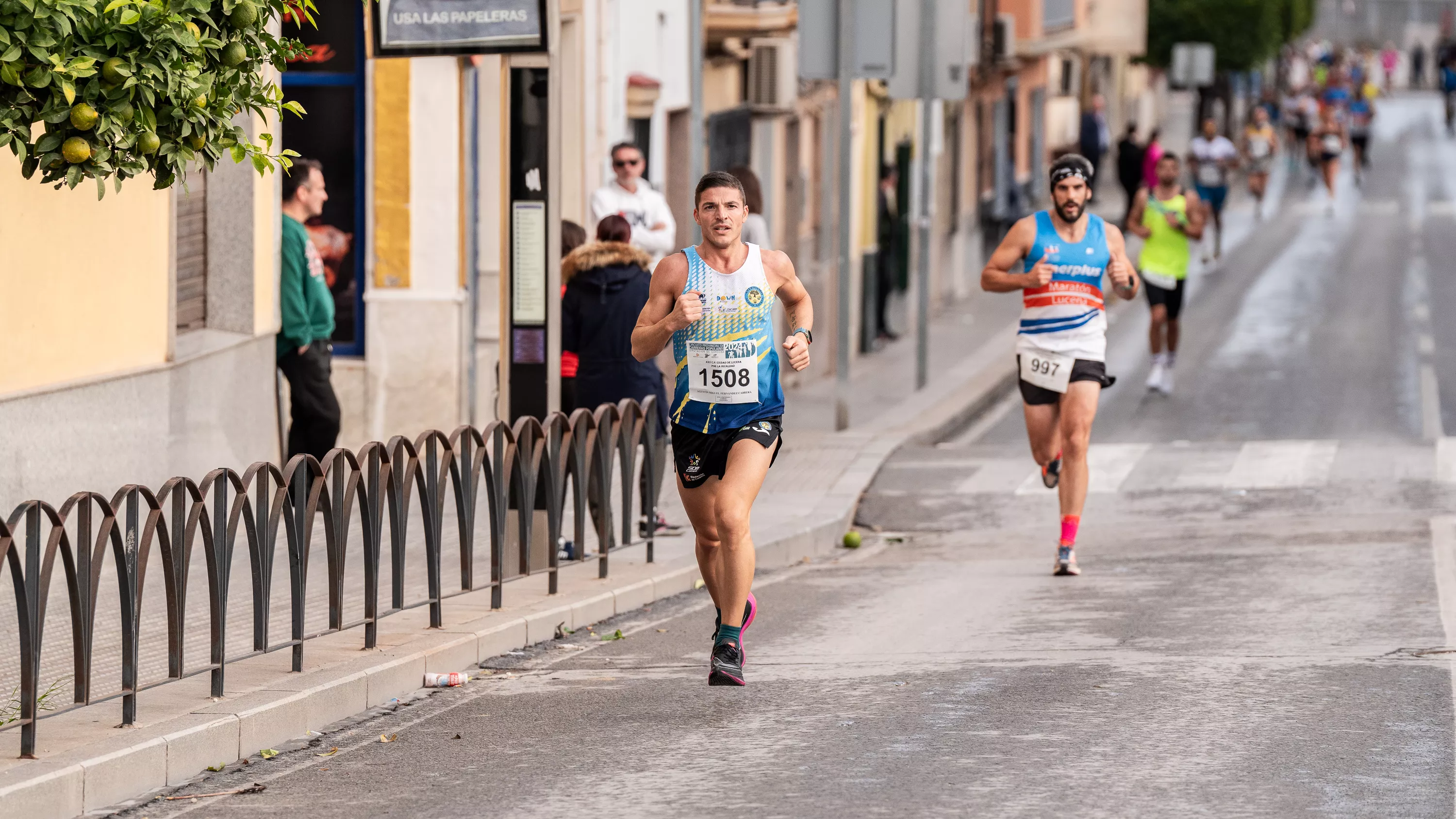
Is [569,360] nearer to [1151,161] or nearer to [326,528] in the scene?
[326,528]

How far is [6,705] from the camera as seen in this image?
7324 millimetres

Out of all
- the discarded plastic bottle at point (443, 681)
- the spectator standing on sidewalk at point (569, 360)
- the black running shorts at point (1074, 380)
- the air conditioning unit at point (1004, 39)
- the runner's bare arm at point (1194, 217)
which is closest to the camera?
the discarded plastic bottle at point (443, 681)

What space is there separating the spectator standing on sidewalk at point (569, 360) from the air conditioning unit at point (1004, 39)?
23027mm

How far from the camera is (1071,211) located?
11.3 meters

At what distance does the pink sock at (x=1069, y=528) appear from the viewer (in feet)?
36.6

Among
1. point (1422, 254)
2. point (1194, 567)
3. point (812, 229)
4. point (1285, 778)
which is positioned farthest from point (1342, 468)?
point (1422, 254)

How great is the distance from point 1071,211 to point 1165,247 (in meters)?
9.25

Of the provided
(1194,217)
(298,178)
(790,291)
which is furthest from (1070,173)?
(1194,217)

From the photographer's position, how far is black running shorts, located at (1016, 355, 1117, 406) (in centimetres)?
1141

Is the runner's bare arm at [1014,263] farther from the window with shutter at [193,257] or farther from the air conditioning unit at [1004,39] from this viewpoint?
the air conditioning unit at [1004,39]

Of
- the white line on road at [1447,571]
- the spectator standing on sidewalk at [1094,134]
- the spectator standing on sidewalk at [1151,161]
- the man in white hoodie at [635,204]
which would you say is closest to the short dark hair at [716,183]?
the white line on road at [1447,571]

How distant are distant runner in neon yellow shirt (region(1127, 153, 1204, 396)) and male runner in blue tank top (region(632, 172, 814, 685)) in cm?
1229

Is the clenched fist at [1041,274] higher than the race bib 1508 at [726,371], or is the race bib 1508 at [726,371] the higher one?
the clenched fist at [1041,274]

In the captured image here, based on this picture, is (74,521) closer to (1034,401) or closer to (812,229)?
(1034,401)
